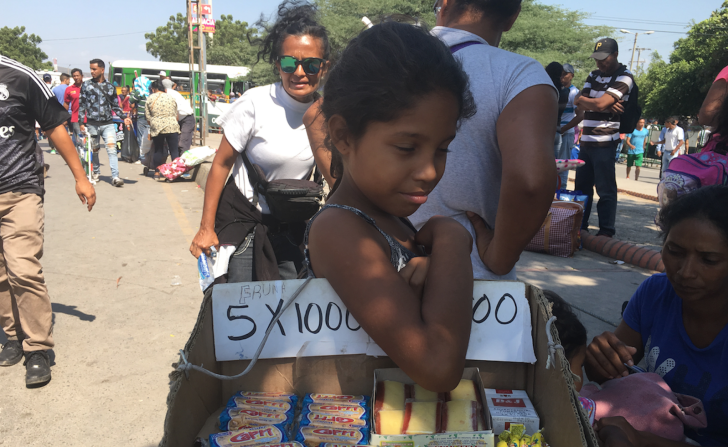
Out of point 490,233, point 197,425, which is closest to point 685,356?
point 490,233

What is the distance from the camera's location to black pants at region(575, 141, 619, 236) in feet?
21.4

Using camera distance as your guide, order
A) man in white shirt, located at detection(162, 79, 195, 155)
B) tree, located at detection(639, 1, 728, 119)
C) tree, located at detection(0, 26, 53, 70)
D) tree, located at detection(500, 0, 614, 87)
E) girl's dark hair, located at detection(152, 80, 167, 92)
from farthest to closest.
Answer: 1. tree, located at detection(0, 26, 53, 70)
2. tree, located at detection(639, 1, 728, 119)
3. tree, located at detection(500, 0, 614, 87)
4. girl's dark hair, located at detection(152, 80, 167, 92)
5. man in white shirt, located at detection(162, 79, 195, 155)

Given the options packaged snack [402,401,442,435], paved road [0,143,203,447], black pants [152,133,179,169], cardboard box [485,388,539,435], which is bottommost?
paved road [0,143,203,447]

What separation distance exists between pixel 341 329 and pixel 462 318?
283mm

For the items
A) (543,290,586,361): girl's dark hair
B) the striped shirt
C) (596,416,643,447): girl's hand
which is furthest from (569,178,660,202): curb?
(596,416,643,447): girl's hand

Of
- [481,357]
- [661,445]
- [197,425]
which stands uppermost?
[481,357]

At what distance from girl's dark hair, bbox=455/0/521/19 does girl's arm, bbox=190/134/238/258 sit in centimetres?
154

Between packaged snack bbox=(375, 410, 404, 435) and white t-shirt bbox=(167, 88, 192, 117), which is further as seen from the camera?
white t-shirt bbox=(167, 88, 192, 117)

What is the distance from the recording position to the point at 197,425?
1178 mm

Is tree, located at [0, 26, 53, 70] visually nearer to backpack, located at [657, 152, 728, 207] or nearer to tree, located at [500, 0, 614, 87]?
tree, located at [500, 0, 614, 87]

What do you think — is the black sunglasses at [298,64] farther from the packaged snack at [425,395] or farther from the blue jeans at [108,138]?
the blue jeans at [108,138]

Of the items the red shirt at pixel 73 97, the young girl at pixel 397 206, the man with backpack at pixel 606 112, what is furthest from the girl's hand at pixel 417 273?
the red shirt at pixel 73 97

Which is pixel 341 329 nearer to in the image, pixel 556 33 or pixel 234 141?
pixel 234 141

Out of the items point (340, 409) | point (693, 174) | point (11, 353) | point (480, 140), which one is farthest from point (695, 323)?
point (11, 353)
